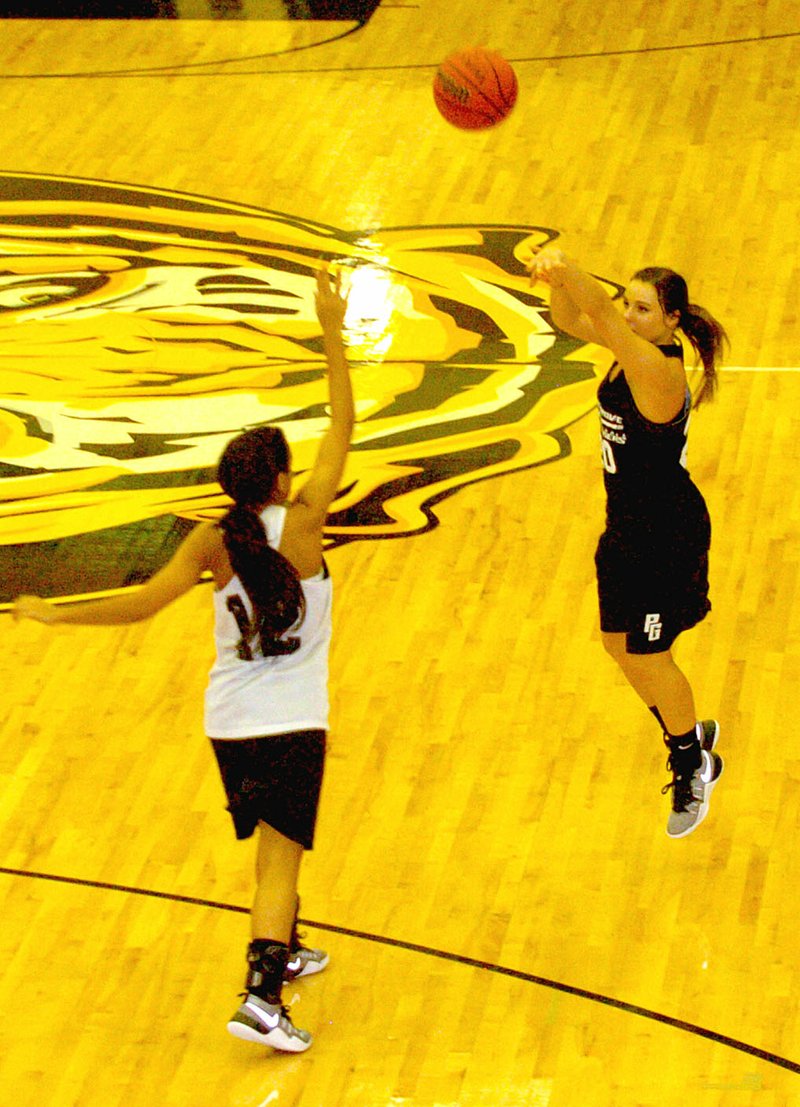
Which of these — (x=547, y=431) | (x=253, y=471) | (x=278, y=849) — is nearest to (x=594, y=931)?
(x=278, y=849)

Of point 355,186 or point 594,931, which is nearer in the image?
point 594,931

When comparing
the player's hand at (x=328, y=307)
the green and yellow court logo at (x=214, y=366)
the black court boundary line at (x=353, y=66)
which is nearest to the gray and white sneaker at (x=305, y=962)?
the player's hand at (x=328, y=307)

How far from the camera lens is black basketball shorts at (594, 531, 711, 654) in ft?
16.0

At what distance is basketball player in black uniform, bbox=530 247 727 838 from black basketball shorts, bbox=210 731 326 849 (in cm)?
123

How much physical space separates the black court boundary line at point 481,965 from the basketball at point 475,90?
3.97 m

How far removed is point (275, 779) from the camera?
4.17m

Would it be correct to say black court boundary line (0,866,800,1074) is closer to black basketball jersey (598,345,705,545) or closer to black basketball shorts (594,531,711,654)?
black basketball shorts (594,531,711,654)

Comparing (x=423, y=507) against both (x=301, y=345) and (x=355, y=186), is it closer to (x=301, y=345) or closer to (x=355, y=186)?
(x=301, y=345)

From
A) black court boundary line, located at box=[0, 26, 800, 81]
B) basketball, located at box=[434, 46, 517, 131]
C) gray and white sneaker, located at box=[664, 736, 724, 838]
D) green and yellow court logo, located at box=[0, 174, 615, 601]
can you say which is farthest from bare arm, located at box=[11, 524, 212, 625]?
Result: black court boundary line, located at box=[0, 26, 800, 81]

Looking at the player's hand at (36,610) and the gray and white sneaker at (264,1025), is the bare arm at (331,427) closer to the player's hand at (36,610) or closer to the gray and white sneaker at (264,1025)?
the player's hand at (36,610)

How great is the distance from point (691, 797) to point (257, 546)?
190 cm

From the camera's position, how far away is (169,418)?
780 cm

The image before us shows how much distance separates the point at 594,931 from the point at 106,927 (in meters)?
1.50

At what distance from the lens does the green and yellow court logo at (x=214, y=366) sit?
23.4 feet
